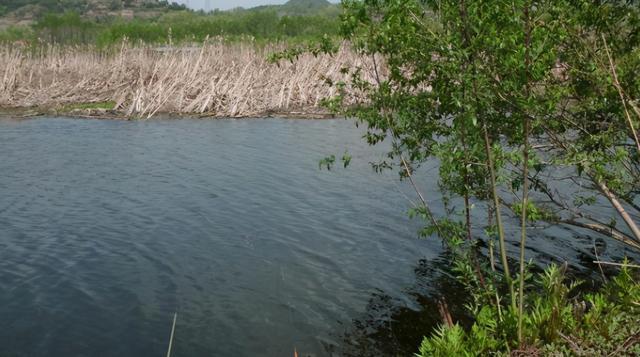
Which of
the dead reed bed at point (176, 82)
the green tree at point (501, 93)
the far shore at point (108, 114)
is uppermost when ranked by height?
the green tree at point (501, 93)

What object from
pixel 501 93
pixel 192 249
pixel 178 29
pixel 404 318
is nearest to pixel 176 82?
pixel 192 249

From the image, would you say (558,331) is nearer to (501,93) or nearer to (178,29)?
(501,93)

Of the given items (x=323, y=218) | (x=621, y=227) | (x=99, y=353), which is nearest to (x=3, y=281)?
(x=99, y=353)

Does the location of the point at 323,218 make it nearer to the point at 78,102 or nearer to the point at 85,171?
the point at 85,171

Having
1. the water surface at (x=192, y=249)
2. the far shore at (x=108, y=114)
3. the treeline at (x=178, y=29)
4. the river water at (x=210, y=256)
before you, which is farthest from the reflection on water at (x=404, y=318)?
the treeline at (x=178, y=29)

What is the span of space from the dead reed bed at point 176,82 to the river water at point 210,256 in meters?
14.4

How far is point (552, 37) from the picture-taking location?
32.7 feet

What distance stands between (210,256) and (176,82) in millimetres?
30229

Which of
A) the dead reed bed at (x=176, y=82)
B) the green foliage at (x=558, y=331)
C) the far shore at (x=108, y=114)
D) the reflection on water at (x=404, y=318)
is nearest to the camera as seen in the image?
the green foliage at (x=558, y=331)

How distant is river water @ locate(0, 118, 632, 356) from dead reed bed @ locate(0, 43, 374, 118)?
14396 millimetres

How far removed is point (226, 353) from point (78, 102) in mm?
39425

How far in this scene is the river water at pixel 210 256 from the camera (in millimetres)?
12453

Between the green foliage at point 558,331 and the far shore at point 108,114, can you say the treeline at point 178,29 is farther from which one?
the green foliage at point 558,331

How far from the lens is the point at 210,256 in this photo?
16797 millimetres
